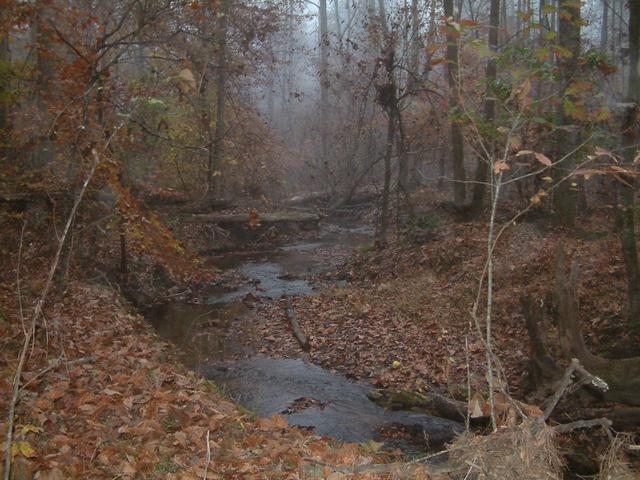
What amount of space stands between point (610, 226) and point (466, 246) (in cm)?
314

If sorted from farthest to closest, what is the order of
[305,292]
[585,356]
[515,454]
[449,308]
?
[305,292]
[449,308]
[585,356]
[515,454]

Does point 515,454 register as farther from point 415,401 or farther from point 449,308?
point 449,308

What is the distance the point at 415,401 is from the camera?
804 centimetres

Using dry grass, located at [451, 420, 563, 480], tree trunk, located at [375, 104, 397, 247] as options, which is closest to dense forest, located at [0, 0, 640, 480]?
dry grass, located at [451, 420, 563, 480]

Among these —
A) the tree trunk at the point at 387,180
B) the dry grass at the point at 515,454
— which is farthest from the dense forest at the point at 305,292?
the tree trunk at the point at 387,180

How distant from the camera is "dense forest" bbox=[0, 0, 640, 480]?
183 inches

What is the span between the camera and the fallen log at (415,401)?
24.9 feet

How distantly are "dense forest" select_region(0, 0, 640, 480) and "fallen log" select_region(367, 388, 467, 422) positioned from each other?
0.11ft

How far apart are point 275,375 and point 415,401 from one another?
2548mm

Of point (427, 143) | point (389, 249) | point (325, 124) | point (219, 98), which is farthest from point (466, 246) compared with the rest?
point (325, 124)

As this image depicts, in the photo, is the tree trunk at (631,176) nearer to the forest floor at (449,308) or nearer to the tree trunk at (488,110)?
the forest floor at (449,308)

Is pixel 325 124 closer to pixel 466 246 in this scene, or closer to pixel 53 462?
pixel 466 246

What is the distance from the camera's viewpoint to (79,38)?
10352 millimetres

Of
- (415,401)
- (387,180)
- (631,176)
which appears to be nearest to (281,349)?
(415,401)
